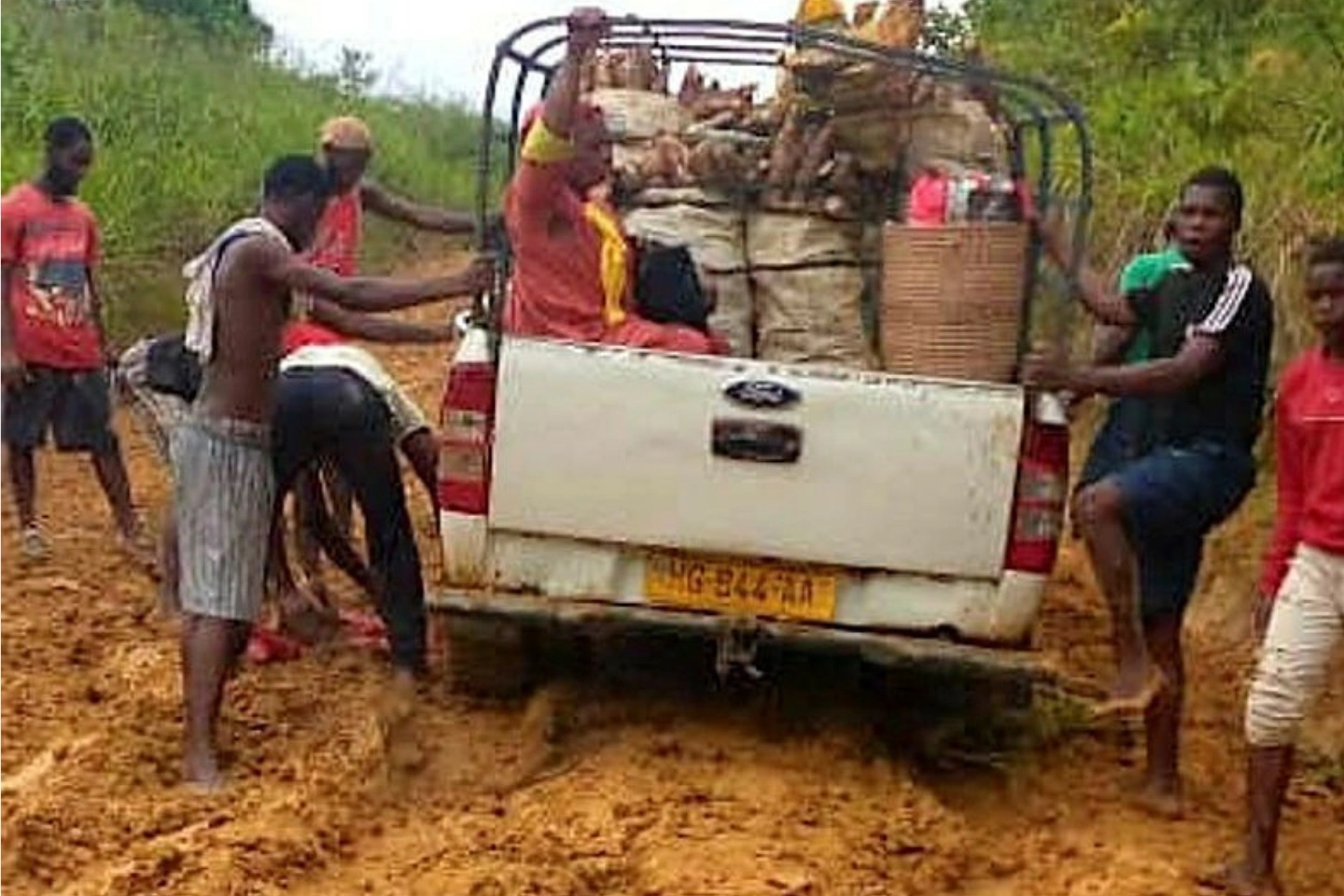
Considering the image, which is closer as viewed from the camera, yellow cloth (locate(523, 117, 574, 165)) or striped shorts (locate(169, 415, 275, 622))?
striped shorts (locate(169, 415, 275, 622))

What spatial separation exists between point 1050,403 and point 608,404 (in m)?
1.08

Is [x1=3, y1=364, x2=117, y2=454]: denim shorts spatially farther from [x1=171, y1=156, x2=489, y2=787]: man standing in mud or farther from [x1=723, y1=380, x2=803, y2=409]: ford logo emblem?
[x1=723, y1=380, x2=803, y2=409]: ford logo emblem

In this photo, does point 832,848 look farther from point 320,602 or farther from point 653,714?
point 320,602

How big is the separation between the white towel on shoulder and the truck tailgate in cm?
67

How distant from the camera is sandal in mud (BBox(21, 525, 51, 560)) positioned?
312 inches

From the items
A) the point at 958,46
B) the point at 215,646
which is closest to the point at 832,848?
the point at 215,646

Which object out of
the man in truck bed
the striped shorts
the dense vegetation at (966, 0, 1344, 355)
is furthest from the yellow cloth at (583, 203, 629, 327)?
the dense vegetation at (966, 0, 1344, 355)

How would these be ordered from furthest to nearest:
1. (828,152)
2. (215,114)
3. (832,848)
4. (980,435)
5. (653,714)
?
(215,114) → (828,152) → (653,714) → (980,435) → (832,848)

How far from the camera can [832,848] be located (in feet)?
16.5

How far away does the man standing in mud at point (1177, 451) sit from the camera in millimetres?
5438

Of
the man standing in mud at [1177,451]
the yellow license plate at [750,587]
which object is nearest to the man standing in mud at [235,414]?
the yellow license plate at [750,587]

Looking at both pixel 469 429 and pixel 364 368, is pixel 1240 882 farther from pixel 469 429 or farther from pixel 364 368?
pixel 364 368

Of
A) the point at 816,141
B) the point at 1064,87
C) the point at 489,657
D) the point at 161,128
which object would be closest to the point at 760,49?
the point at 816,141

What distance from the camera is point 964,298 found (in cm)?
573
